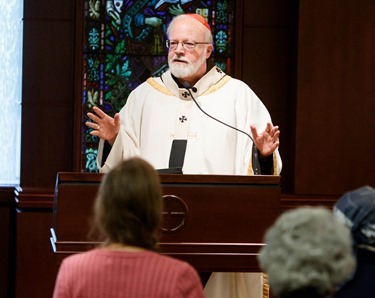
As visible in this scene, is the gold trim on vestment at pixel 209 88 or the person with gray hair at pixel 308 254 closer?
the person with gray hair at pixel 308 254

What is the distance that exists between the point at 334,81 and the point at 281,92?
44 cm

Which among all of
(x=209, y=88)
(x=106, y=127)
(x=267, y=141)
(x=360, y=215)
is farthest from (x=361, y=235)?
(x=209, y=88)

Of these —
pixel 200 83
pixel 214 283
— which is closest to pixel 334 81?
pixel 200 83

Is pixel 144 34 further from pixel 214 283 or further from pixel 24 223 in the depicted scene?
pixel 214 283

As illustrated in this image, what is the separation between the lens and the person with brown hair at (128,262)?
10.2 ft

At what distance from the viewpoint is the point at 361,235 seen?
315cm

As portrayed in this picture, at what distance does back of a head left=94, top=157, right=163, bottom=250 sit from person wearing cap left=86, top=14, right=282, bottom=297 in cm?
212

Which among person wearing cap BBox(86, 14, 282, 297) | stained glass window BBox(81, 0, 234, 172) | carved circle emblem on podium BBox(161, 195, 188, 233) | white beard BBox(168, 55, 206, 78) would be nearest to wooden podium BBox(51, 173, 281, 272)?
carved circle emblem on podium BBox(161, 195, 188, 233)

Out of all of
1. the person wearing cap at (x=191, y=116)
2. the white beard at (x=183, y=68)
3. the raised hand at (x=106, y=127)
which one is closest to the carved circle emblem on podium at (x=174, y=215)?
the raised hand at (x=106, y=127)

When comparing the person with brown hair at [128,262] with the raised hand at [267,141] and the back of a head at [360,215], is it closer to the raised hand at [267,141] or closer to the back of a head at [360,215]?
the back of a head at [360,215]

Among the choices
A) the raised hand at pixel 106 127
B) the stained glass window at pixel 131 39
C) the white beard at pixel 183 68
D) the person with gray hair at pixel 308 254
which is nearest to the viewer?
the person with gray hair at pixel 308 254

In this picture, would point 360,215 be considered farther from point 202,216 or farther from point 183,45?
point 183,45

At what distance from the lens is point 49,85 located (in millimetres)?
7590

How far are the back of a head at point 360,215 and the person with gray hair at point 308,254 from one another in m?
0.51
